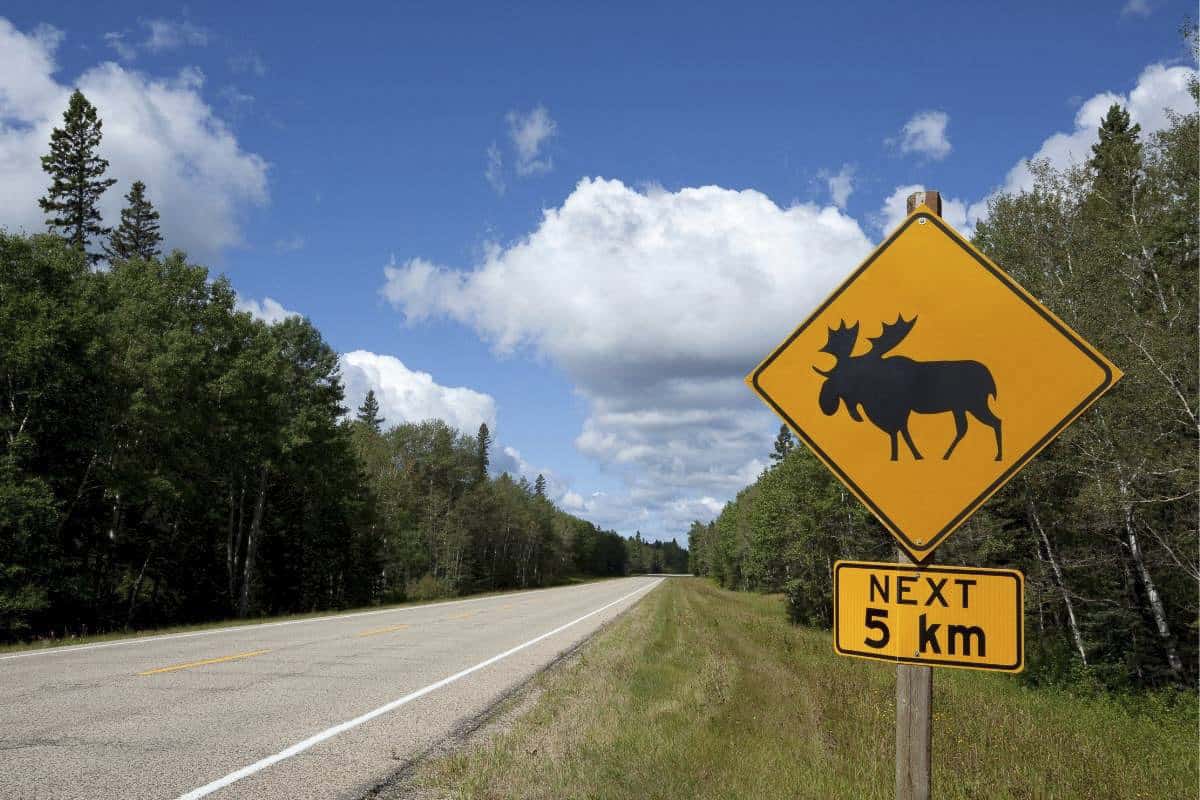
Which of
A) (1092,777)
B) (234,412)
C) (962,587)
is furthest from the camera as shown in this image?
(234,412)

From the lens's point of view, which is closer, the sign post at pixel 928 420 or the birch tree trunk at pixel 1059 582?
the sign post at pixel 928 420

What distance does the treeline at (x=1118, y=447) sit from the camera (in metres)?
13.3

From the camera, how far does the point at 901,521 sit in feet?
8.72

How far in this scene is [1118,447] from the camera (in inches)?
547

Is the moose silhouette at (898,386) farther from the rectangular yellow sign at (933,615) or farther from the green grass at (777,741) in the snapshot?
the green grass at (777,741)

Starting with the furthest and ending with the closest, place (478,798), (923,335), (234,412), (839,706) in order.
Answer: (234,412) → (839,706) → (478,798) → (923,335)

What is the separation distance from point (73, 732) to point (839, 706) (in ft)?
27.8

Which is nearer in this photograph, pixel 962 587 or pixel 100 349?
pixel 962 587

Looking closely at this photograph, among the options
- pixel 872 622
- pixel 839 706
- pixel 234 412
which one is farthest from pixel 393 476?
pixel 872 622

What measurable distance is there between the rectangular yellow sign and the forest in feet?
71.3

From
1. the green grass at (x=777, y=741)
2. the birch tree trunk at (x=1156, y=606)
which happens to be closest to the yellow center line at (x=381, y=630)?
the green grass at (x=777, y=741)

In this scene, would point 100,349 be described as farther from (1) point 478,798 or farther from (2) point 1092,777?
(2) point 1092,777

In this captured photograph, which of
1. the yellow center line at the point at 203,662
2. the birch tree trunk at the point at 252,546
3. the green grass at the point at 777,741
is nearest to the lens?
the green grass at the point at 777,741

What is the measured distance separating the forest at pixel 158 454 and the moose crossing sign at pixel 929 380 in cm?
2179
